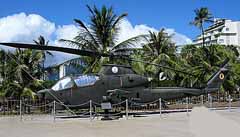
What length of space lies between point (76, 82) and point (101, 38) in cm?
Result: 880

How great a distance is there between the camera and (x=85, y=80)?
19594 mm

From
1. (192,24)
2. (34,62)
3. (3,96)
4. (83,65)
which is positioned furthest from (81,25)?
(192,24)

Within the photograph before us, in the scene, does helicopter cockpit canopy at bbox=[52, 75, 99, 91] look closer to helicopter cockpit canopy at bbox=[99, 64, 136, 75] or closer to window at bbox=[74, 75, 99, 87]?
window at bbox=[74, 75, 99, 87]

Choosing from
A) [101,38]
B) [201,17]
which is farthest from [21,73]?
[201,17]

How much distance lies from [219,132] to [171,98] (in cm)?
2050

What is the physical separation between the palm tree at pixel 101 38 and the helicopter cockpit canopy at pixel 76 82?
6996 millimetres

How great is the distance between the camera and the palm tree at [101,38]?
88.8ft

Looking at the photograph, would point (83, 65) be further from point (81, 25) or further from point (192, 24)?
point (192, 24)

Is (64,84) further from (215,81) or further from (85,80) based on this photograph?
(215,81)

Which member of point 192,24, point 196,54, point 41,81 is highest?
point 192,24

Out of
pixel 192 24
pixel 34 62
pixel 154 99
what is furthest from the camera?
pixel 192 24

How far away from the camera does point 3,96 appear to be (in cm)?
2778

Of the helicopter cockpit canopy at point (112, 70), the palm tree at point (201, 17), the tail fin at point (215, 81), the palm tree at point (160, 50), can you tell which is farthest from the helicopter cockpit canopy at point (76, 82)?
the palm tree at point (201, 17)

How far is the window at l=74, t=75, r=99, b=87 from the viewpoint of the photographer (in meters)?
19.5
